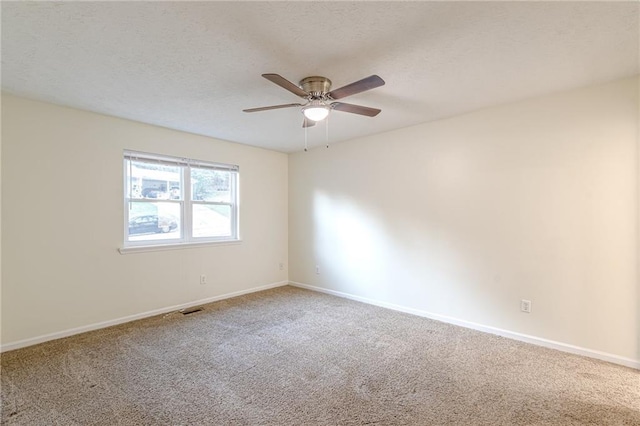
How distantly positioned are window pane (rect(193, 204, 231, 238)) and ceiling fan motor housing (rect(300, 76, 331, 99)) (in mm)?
2620

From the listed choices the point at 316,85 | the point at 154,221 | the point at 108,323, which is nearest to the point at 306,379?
the point at 316,85

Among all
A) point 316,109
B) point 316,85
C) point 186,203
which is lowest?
point 186,203

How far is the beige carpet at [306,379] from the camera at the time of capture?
1.88 metres

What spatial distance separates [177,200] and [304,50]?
2.85 m

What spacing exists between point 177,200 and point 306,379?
289 centimetres

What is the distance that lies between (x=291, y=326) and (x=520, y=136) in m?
3.11

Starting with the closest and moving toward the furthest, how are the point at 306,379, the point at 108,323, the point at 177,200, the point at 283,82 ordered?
1. the point at 283,82
2. the point at 306,379
3. the point at 108,323
4. the point at 177,200

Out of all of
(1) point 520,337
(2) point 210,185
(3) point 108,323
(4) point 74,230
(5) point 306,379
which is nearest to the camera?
(5) point 306,379

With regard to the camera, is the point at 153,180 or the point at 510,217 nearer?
the point at 510,217

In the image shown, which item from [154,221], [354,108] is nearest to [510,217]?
[354,108]

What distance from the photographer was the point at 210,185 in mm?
4410

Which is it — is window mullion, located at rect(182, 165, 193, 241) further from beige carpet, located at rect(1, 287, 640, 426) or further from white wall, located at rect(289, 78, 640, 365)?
white wall, located at rect(289, 78, 640, 365)

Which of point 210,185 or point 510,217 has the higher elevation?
point 210,185

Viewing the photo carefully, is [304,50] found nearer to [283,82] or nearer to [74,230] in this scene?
[283,82]
